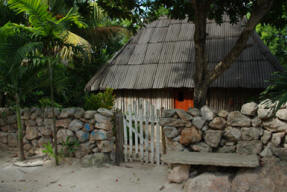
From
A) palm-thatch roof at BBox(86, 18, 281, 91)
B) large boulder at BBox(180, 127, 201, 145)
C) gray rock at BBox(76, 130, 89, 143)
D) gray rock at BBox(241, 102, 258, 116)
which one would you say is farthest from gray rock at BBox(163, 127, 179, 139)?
palm-thatch roof at BBox(86, 18, 281, 91)

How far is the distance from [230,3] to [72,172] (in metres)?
5.75

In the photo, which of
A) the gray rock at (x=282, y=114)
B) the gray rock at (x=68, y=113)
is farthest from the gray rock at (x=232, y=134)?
the gray rock at (x=68, y=113)

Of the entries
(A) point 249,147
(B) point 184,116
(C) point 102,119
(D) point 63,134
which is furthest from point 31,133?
Result: (A) point 249,147

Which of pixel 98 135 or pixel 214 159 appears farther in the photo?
pixel 98 135

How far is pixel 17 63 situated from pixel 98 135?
2167 millimetres

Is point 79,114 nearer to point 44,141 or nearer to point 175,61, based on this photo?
point 44,141

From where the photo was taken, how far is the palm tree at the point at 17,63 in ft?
15.0

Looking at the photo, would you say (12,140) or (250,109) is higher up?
(250,109)

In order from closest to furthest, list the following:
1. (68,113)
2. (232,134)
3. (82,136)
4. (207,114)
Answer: (232,134)
(207,114)
(82,136)
(68,113)

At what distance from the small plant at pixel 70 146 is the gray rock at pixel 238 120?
3.23m

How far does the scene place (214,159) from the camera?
12.2 ft

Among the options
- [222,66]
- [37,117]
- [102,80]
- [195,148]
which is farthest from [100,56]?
[195,148]

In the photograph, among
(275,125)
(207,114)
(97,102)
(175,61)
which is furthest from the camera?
(175,61)

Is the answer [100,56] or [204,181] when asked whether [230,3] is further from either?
[100,56]
